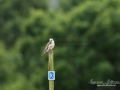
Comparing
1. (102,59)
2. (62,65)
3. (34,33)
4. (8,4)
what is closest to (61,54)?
(62,65)

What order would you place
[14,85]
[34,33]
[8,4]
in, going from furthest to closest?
[8,4] → [34,33] → [14,85]

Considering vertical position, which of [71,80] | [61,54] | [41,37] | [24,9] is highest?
[24,9]

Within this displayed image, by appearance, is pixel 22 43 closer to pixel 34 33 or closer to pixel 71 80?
pixel 34 33

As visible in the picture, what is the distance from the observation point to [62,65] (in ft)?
87.8

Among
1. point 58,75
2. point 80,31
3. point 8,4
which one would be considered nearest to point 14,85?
point 58,75

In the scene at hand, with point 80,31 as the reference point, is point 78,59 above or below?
below

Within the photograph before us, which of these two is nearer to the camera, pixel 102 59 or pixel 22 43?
pixel 102 59

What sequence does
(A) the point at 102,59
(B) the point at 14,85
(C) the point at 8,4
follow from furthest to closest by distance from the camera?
1. (C) the point at 8,4
2. (B) the point at 14,85
3. (A) the point at 102,59

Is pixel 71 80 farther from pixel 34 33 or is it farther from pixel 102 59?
pixel 34 33

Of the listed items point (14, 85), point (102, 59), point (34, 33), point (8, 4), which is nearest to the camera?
point (102, 59)

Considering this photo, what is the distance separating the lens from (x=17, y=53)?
33344 mm

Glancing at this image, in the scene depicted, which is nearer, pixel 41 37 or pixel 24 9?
pixel 41 37

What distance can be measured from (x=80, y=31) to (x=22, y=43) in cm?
637

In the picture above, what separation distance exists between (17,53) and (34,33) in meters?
2.53
